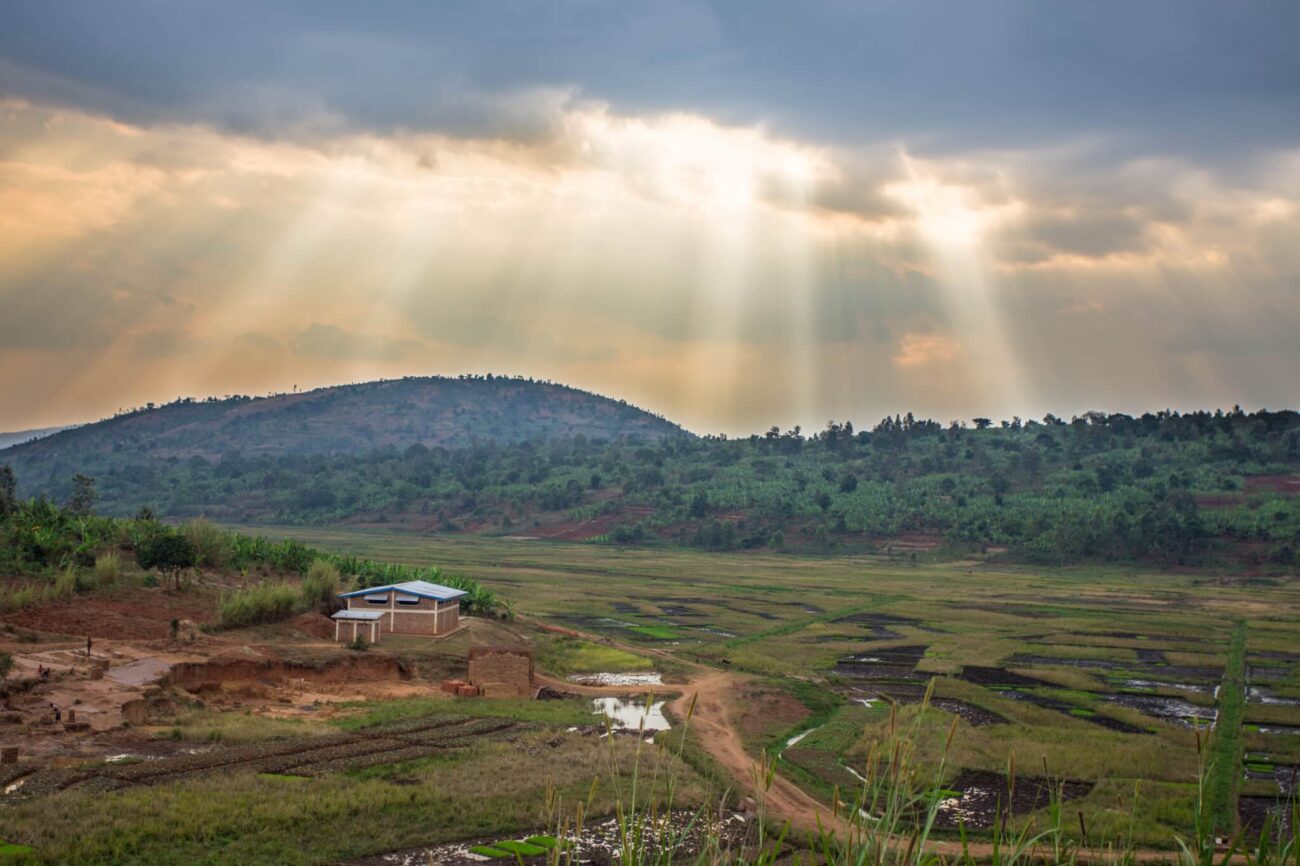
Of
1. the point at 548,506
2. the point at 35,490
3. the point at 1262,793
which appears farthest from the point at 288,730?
the point at 35,490

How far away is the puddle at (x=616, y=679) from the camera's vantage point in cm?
3434

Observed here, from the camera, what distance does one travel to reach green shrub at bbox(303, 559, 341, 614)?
4003 centimetres

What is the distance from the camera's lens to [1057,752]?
2566 centimetres

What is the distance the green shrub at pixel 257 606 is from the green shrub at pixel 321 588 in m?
1.21

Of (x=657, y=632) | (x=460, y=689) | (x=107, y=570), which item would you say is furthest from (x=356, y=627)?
(x=657, y=632)

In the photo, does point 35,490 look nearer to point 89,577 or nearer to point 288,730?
point 89,577

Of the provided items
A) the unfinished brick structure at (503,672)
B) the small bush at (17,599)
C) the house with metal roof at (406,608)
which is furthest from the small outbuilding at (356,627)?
the small bush at (17,599)

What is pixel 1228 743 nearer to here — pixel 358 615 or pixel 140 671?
pixel 358 615

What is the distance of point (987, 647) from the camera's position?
4416 centimetres

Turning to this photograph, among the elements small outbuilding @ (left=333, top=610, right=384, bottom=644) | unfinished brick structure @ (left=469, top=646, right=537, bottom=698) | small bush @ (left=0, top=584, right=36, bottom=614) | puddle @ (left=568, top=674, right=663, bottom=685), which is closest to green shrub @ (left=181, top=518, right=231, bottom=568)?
small bush @ (left=0, top=584, right=36, bottom=614)

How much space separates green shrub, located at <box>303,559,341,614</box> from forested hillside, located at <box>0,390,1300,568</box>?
62143mm

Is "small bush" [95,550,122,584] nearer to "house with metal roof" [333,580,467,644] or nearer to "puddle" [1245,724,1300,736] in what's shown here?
"house with metal roof" [333,580,467,644]

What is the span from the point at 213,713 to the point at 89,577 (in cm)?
1388

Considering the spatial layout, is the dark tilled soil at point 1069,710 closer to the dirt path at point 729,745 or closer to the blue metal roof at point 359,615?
the dirt path at point 729,745
